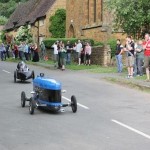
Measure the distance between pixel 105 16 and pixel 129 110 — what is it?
1021 inches

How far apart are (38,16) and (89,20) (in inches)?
653

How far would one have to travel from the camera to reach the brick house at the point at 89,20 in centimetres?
3900

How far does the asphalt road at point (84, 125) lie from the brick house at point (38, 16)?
136 feet

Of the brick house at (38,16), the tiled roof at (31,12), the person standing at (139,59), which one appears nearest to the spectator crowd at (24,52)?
the brick house at (38,16)

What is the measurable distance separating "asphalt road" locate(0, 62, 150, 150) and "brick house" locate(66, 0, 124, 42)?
2172 centimetres

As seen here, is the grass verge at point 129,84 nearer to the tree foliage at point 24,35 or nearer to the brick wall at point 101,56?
the brick wall at point 101,56

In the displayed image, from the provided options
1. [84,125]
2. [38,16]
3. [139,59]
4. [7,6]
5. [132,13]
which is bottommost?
[84,125]

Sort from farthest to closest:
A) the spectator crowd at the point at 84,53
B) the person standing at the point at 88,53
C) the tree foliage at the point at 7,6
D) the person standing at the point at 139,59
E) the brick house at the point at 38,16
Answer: the tree foliage at the point at 7,6 < the brick house at the point at 38,16 < the person standing at the point at 88,53 < the person standing at the point at 139,59 < the spectator crowd at the point at 84,53

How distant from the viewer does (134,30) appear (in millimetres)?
28047

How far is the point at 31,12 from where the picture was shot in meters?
67.2

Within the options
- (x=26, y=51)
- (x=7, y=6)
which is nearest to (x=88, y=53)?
(x=26, y=51)

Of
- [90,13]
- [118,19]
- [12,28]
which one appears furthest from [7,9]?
[118,19]

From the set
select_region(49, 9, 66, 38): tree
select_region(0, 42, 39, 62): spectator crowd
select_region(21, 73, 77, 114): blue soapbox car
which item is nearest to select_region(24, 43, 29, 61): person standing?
select_region(0, 42, 39, 62): spectator crowd

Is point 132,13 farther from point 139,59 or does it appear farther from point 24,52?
point 24,52
